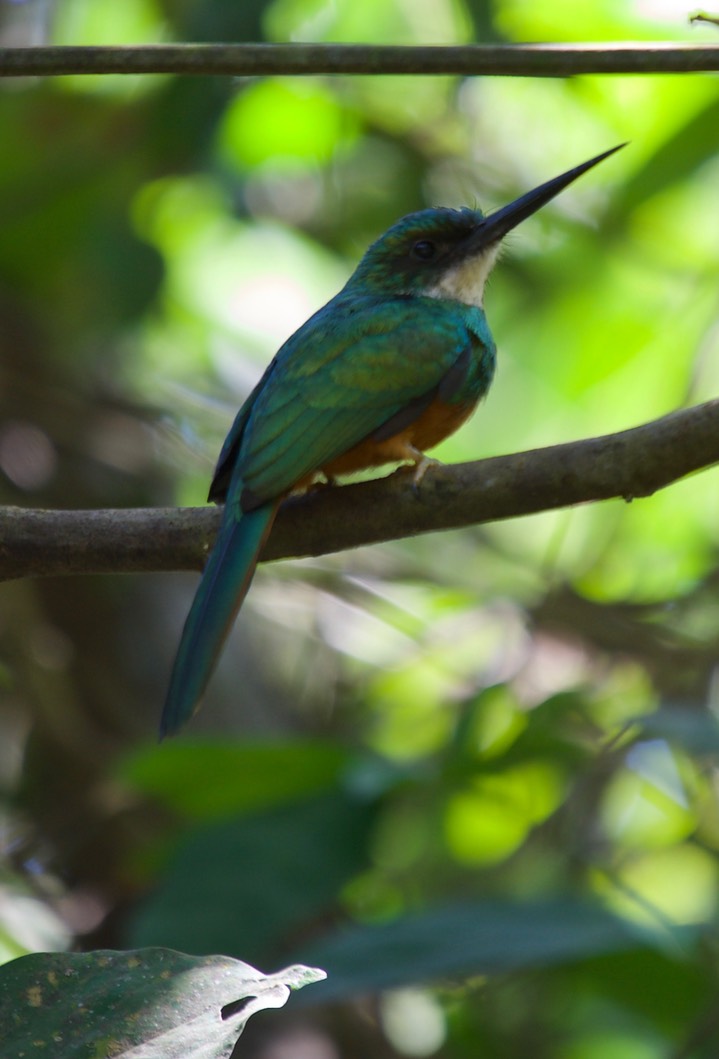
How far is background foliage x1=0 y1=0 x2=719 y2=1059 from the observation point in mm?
2660

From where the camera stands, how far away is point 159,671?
3.36 m

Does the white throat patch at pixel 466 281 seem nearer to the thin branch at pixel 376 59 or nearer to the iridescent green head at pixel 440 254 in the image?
the iridescent green head at pixel 440 254

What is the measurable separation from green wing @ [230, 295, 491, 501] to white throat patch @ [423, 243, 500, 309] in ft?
0.89

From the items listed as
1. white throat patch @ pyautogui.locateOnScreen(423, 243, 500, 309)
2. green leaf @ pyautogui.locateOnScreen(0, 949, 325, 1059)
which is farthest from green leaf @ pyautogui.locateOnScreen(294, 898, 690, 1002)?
white throat patch @ pyautogui.locateOnScreen(423, 243, 500, 309)

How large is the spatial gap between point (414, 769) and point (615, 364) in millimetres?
1924

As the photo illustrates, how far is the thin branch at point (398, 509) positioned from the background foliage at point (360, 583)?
2.19 ft

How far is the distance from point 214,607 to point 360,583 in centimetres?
211

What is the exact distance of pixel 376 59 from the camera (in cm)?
156

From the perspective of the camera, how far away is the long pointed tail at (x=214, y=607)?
68.6 inches

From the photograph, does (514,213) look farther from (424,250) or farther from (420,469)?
(420,469)

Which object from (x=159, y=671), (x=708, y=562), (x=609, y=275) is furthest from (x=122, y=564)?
(x=609, y=275)

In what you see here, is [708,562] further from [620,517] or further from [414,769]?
[414,769]

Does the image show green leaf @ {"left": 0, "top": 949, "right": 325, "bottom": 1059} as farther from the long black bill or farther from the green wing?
the long black bill

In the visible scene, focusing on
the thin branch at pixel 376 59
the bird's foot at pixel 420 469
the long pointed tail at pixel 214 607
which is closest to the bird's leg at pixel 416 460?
the bird's foot at pixel 420 469
